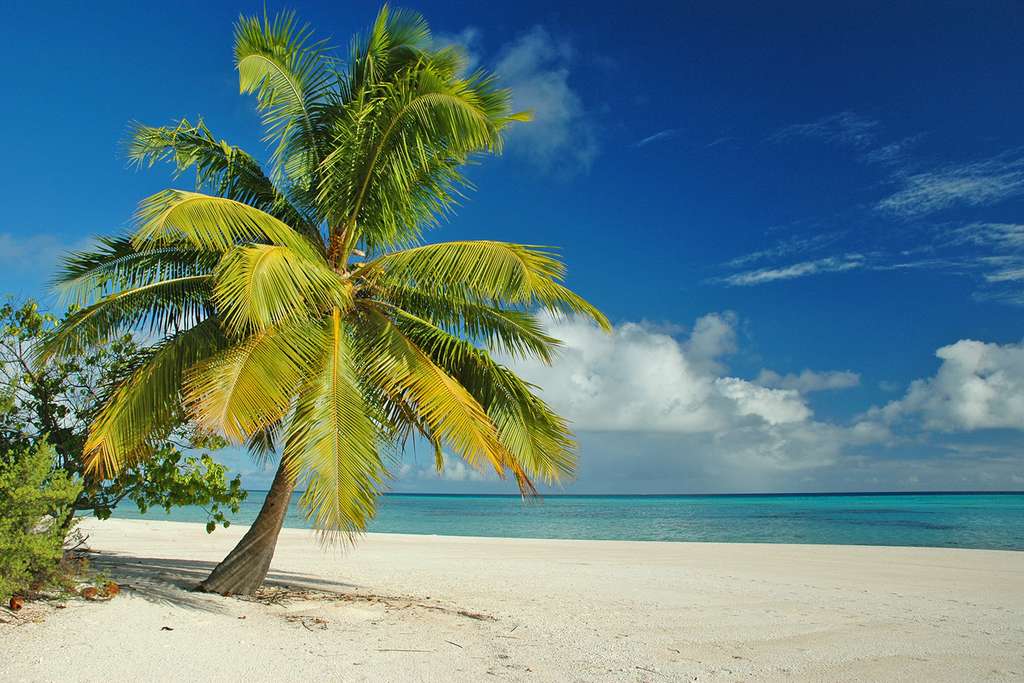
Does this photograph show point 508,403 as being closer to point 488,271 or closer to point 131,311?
point 488,271

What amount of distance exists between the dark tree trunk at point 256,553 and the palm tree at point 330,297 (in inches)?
0.9

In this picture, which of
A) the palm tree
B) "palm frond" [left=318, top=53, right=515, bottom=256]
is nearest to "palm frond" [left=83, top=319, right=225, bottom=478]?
the palm tree

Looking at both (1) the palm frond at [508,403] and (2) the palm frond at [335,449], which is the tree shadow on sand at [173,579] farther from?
(1) the palm frond at [508,403]

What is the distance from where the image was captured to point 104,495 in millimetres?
8992

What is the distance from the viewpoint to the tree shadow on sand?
8609 millimetres

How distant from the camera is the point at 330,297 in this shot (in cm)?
802

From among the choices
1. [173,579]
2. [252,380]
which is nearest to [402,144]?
[252,380]

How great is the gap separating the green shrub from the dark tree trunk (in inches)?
89.6

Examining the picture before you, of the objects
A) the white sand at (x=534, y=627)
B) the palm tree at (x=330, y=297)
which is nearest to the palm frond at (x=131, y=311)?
the palm tree at (x=330, y=297)

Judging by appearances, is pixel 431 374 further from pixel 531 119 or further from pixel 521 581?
pixel 521 581

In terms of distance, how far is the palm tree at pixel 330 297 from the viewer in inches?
281

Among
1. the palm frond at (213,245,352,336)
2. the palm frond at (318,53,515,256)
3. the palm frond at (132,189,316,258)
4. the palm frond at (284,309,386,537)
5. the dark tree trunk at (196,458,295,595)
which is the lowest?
the dark tree trunk at (196,458,295,595)

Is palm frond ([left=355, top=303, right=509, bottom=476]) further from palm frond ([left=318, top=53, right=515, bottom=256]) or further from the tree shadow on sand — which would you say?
the tree shadow on sand

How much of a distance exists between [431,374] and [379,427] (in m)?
1.27
